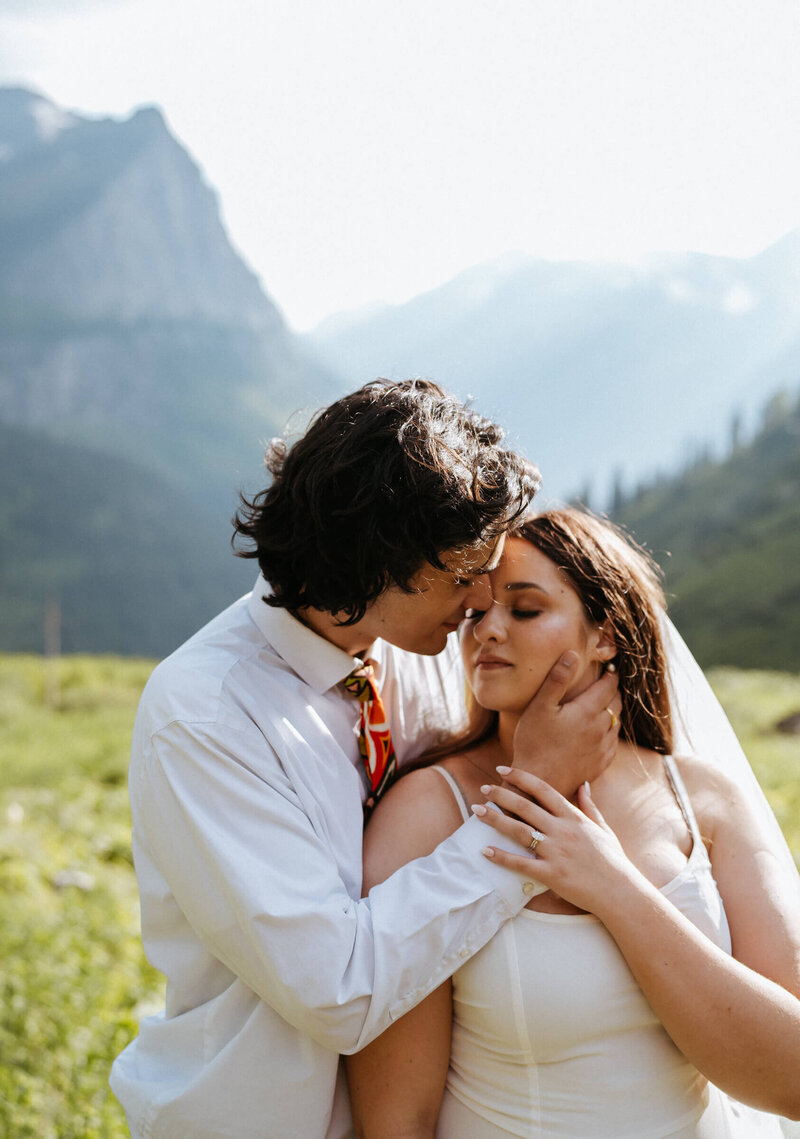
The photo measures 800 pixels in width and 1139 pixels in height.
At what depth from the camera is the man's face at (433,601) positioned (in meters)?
2.46

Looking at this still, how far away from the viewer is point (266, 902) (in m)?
1.98

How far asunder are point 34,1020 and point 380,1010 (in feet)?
12.7

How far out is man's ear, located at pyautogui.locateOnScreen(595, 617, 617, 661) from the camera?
8.85ft

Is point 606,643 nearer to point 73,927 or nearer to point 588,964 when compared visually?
point 588,964

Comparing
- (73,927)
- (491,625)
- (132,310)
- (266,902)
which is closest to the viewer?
(266,902)

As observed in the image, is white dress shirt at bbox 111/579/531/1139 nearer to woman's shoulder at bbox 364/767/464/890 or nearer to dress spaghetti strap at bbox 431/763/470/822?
woman's shoulder at bbox 364/767/464/890

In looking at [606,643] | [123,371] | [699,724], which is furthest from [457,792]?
[123,371]

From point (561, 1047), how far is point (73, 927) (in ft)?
17.0

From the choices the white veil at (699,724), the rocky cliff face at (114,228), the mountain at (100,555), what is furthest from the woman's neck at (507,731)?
the rocky cliff face at (114,228)

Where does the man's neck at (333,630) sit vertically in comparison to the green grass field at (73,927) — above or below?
above

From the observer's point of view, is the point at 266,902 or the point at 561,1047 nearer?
the point at 266,902

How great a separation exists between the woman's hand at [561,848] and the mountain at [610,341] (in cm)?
11376

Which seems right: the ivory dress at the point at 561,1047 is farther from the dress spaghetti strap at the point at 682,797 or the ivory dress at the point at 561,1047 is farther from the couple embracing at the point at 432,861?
the dress spaghetti strap at the point at 682,797

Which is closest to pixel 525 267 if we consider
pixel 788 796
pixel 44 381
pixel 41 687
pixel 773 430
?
pixel 44 381
